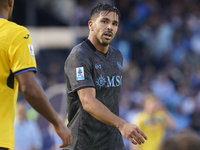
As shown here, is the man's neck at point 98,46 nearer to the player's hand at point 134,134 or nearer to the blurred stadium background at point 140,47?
the player's hand at point 134,134

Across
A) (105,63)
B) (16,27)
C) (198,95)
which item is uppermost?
(16,27)

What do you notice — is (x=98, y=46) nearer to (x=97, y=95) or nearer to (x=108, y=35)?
(x=108, y=35)

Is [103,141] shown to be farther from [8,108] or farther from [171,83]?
[171,83]

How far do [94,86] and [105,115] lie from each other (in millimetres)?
399

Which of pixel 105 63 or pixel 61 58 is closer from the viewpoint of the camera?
pixel 105 63

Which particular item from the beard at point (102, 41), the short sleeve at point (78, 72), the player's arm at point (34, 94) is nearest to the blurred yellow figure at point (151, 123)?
the beard at point (102, 41)

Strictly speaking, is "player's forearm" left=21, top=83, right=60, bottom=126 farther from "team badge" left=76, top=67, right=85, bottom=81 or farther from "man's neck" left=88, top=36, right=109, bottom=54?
"man's neck" left=88, top=36, right=109, bottom=54

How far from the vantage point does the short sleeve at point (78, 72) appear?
3.92 meters

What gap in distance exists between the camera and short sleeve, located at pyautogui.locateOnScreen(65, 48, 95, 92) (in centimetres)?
392

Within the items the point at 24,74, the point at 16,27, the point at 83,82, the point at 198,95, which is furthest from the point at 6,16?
the point at 198,95

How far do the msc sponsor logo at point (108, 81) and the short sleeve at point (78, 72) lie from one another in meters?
0.14

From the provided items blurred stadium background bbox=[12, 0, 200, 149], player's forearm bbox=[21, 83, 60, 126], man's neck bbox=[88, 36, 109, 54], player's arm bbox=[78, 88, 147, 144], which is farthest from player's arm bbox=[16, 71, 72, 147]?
blurred stadium background bbox=[12, 0, 200, 149]

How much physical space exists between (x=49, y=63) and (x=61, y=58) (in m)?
1.15

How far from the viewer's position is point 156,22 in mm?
13969
